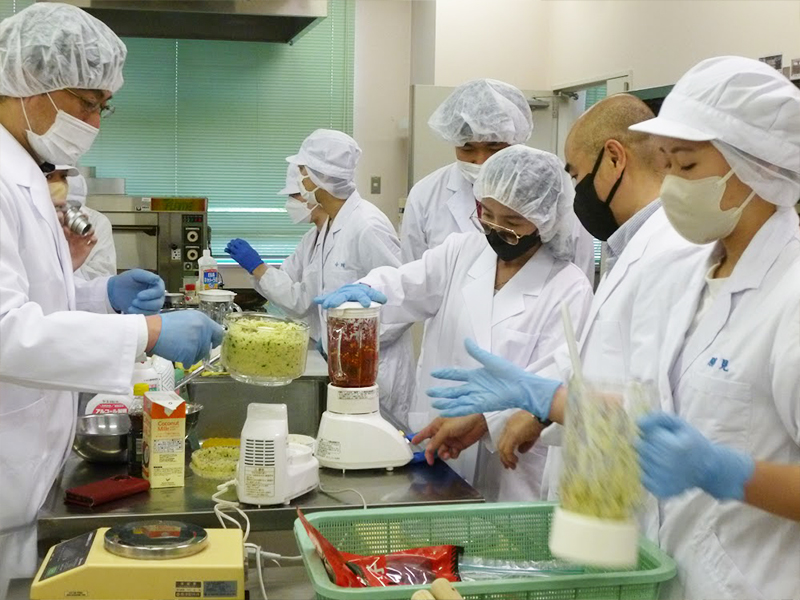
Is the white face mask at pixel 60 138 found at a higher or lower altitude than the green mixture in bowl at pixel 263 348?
higher

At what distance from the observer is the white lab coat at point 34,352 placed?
4.89 feet

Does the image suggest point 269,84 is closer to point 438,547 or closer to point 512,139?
point 512,139

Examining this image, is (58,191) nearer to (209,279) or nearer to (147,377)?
(147,377)

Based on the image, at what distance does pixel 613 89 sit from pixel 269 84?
2.17 meters

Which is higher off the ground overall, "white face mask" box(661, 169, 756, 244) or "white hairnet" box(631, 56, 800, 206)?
"white hairnet" box(631, 56, 800, 206)

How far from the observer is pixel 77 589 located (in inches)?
47.1

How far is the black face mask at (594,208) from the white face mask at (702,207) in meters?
0.55

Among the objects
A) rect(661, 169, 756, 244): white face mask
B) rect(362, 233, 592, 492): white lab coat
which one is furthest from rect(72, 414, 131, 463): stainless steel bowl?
rect(661, 169, 756, 244): white face mask

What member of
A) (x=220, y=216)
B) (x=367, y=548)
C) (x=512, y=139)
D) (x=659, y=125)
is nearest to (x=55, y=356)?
(x=367, y=548)

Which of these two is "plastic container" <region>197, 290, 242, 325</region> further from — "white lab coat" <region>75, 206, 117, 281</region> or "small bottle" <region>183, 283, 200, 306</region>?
"white lab coat" <region>75, 206, 117, 281</region>

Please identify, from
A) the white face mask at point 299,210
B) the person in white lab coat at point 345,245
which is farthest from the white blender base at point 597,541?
the white face mask at point 299,210

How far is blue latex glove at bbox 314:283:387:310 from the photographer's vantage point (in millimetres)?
2006

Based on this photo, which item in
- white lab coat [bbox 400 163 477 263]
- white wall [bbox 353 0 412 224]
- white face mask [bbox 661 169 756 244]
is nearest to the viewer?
white face mask [bbox 661 169 756 244]

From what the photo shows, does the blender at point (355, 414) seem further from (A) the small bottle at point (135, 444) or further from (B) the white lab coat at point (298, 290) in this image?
(B) the white lab coat at point (298, 290)
